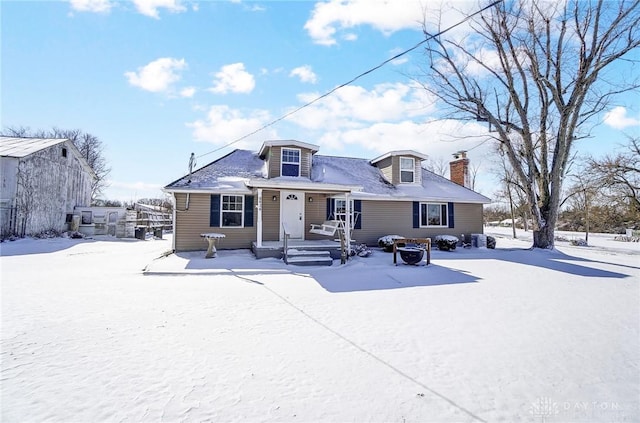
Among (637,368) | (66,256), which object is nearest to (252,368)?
(637,368)

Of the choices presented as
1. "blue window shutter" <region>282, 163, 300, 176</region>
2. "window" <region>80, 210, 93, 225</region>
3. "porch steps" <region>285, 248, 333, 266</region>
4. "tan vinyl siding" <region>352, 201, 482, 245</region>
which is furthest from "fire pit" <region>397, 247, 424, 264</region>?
"window" <region>80, 210, 93, 225</region>

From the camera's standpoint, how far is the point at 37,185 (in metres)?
16.7

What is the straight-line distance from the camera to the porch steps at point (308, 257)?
10.1 meters

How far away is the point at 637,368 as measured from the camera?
3561 millimetres

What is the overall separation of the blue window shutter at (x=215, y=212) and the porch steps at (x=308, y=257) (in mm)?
3548

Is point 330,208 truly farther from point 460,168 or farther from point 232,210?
point 460,168

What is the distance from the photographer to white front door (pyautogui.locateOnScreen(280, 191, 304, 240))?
12.8m

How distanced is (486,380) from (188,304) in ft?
15.9

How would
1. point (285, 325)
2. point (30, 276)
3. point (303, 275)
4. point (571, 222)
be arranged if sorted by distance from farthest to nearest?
point (571, 222) → point (303, 275) → point (30, 276) → point (285, 325)

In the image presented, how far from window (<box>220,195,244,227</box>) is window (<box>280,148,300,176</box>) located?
2.21m

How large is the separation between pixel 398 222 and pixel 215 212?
847cm

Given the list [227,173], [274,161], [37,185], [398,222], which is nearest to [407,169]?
[398,222]

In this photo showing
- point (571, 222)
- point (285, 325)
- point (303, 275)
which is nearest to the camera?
point (285, 325)

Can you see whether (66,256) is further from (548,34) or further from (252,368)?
(548,34)
